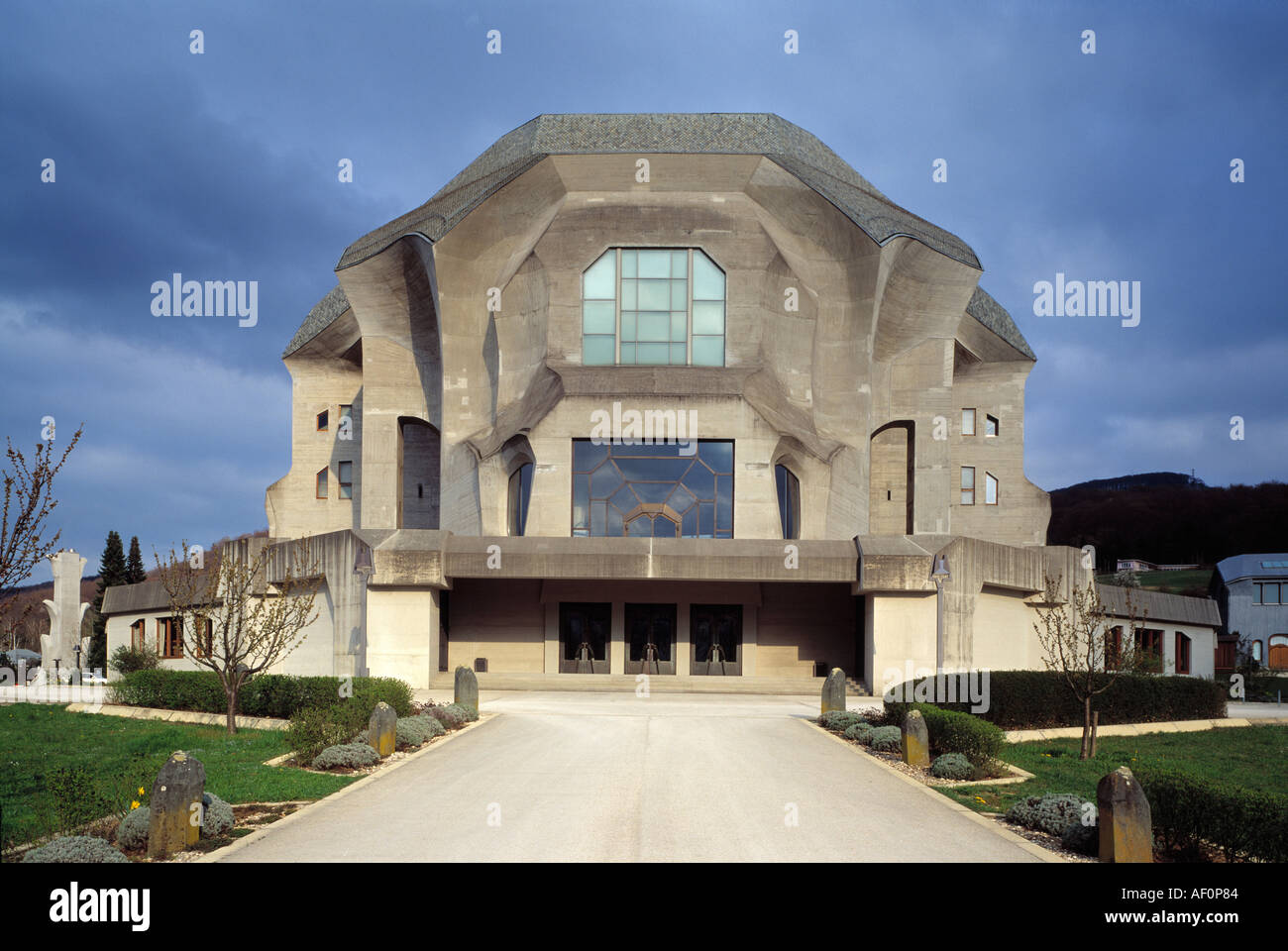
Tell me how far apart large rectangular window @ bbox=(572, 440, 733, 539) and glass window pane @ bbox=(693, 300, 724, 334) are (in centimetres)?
408

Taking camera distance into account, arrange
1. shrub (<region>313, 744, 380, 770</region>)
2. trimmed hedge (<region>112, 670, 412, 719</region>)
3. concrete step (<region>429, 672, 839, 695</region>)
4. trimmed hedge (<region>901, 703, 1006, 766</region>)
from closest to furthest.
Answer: shrub (<region>313, 744, 380, 770</region>) < trimmed hedge (<region>901, 703, 1006, 766</region>) < trimmed hedge (<region>112, 670, 412, 719</region>) < concrete step (<region>429, 672, 839, 695</region>)

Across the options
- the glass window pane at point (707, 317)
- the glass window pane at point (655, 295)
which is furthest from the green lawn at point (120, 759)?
the glass window pane at point (707, 317)

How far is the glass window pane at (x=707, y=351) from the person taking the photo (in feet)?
118

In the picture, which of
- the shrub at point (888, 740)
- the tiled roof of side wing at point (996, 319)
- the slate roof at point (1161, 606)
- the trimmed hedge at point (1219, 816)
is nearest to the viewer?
the trimmed hedge at point (1219, 816)

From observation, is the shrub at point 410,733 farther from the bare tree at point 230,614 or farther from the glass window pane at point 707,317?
the glass window pane at point 707,317

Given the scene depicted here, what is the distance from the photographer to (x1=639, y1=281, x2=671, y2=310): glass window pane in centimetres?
3634

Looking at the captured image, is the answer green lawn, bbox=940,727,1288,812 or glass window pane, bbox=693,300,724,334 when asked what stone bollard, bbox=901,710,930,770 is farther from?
glass window pane, bbox=693,300,724,334

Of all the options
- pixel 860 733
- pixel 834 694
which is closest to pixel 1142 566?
pixel 834 694

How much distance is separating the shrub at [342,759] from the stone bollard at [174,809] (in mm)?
4957

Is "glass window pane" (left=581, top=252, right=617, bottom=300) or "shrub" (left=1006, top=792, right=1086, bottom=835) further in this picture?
"glass window pane" (left=581, top=252, right=617, bottom=300)

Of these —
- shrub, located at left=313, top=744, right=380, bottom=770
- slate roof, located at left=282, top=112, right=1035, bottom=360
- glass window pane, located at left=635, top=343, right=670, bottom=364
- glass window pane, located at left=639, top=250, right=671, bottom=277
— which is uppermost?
slate roof, located at left=282, top=112, right=1035, bottom=360

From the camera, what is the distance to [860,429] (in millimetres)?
37906

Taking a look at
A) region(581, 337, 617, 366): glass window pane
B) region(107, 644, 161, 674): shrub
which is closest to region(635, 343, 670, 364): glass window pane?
region(581, 337, 617, 366): glass window pane
